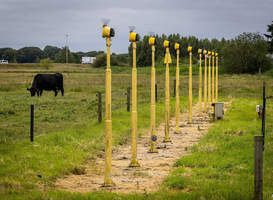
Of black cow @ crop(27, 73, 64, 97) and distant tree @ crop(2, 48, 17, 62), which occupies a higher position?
distant tree @ crop(2, 48, 17, 62)

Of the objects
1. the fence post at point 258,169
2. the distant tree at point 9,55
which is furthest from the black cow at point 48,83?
the distant tree at point 9,55

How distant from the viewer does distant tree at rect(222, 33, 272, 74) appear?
70.7m

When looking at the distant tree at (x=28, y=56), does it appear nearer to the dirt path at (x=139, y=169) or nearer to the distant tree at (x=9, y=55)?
the distant tree at (x=9, y=55)

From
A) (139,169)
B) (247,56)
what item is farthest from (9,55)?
(139,169)

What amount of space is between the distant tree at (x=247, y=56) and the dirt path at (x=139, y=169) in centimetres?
5507

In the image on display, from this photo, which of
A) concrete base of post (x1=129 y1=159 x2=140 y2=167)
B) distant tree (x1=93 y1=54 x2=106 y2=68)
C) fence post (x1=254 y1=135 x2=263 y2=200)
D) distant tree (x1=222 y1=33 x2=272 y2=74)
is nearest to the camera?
fence post (x1=254 y1=135 x2=263 y2=200)

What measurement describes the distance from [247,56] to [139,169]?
62.3m

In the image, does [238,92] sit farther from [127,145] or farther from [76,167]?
[76,167]

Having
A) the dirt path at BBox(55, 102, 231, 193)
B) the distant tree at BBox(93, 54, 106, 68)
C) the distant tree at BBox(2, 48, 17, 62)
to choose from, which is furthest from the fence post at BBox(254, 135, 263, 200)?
the distant tree at BBox(2, 48, 17, 62)

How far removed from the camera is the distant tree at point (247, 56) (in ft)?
232

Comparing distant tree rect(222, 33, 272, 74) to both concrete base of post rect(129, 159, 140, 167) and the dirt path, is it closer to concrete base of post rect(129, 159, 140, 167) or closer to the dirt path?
the dirt path

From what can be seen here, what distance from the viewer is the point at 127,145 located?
15.7 meters

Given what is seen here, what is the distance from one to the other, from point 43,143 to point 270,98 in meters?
27.7

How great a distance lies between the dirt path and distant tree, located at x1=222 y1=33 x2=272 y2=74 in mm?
55070
